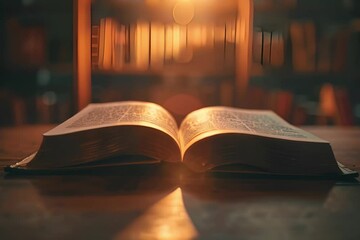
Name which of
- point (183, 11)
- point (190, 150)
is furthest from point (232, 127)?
point (183, 11)

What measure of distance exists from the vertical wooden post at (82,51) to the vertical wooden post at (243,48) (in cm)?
69

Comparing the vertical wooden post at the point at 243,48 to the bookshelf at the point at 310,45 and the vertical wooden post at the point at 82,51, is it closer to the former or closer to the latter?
the bookshelf at the point at 310,45

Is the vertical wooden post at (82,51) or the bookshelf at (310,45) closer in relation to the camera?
the vertical wooden post at (82,51)

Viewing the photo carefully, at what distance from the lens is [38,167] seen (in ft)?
2.29

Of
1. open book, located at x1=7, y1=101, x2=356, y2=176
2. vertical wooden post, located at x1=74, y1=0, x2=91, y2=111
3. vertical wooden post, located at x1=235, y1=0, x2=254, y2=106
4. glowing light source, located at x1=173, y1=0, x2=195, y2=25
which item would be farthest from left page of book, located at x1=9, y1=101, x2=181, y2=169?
glowing light source, located at x1=173, y1=0, x2=195, y2=25

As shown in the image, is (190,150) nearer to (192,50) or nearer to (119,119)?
(119,119)

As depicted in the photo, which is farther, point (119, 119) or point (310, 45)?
point (310, 45)

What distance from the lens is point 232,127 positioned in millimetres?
741

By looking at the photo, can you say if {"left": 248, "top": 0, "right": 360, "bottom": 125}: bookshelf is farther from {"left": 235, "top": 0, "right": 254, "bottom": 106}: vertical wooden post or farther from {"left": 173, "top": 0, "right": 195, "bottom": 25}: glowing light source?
Result: {"left": 173, "top": 0, "right": 195, "bottom": 25}: glowing light source

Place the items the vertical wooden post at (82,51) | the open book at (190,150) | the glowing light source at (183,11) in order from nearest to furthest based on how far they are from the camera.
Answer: the open book at (190,150)
the vertical wooden post at (82,51)
the glowing light source at (183,11)

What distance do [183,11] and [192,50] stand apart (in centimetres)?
22

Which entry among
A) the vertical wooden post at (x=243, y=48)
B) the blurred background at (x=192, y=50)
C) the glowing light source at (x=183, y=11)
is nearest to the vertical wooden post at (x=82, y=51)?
the blurred background at (x=192, y=50)

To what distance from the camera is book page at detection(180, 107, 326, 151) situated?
0.72 metres

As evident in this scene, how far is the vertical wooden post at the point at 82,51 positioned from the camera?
81.4 inches
